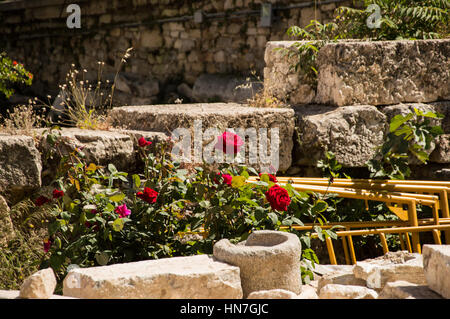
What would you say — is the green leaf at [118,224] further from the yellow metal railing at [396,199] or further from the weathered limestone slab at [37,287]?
the yellow metal railing at [396,199]

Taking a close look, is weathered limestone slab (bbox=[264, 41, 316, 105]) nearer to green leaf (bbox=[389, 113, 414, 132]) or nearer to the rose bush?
green leaf (bbox=[389, 113, 414, 132])

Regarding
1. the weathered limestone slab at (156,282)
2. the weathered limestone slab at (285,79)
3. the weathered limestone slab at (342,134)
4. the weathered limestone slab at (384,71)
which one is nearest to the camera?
the weathered limestone slab at (156,282)

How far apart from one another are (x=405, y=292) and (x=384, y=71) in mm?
2579

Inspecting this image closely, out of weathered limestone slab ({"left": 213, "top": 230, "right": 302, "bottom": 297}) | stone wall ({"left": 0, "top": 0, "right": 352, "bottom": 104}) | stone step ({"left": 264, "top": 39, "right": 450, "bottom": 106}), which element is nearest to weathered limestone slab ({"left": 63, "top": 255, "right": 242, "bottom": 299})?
weathered limestone slab ({"left": 213, "top": 230, "right": 302, "bottom": 297})

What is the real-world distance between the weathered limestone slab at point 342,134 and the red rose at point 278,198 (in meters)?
1.42

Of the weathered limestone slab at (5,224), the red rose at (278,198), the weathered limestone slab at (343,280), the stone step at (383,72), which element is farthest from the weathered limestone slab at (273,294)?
the stone step at (383,72)

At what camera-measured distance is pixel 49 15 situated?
11.4 m

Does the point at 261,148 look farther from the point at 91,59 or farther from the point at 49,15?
the point at 49,15

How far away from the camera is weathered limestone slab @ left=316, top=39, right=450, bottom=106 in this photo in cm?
446

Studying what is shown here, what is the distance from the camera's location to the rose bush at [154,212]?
3.02m

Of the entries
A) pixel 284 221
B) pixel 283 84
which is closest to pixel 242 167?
pixel 284 221

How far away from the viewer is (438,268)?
2350 millimetres

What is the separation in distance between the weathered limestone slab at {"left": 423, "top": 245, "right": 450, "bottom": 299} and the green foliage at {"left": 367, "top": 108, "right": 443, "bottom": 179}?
5.63ft

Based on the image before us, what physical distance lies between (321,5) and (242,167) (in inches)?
207
